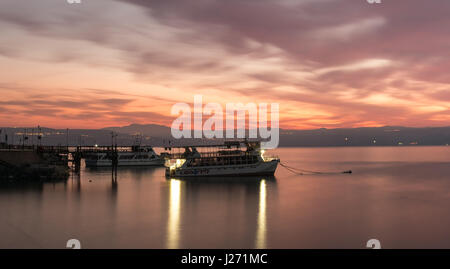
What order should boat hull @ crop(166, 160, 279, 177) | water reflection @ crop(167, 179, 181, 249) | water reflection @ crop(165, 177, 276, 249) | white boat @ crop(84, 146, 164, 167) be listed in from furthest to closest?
white boat @ crop(84, 146, 164, 167) → boat hull @ crop(166, 160, 279, 177) → water reflection @ crop(165, 177, 276, 249) → water reflection @ crop(167, 179, 181, 249)

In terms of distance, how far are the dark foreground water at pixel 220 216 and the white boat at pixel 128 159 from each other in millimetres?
49958

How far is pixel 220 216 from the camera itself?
3856 cm

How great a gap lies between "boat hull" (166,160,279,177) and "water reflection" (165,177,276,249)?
14.1 ft

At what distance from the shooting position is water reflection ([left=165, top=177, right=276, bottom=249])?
2923 cm

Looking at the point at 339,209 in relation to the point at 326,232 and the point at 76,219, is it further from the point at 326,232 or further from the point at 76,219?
the point at 76,219

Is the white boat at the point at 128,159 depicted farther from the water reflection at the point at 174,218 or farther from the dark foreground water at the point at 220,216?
the water reflection at the point at 174,218

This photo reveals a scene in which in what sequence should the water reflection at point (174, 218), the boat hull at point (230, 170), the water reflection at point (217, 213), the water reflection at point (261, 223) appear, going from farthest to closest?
the boat hull at point (230, 170), the water reflection at point (217, 213), the water reflection at point (174, 218), the water reflection at point (261, 223)

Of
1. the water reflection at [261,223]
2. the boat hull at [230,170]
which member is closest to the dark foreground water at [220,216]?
the water reflection at [261,223]

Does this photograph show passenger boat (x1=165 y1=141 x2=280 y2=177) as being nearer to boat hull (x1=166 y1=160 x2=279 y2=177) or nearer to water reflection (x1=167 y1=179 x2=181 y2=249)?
boat hull (x1=166 y1=160 x2=279 y2=177)

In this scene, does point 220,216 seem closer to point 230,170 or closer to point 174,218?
point 174,218

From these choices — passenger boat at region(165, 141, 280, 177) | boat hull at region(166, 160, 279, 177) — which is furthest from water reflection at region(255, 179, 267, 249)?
passenger boat at region(165, 141, 280, 177)

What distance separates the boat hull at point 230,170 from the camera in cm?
7088
